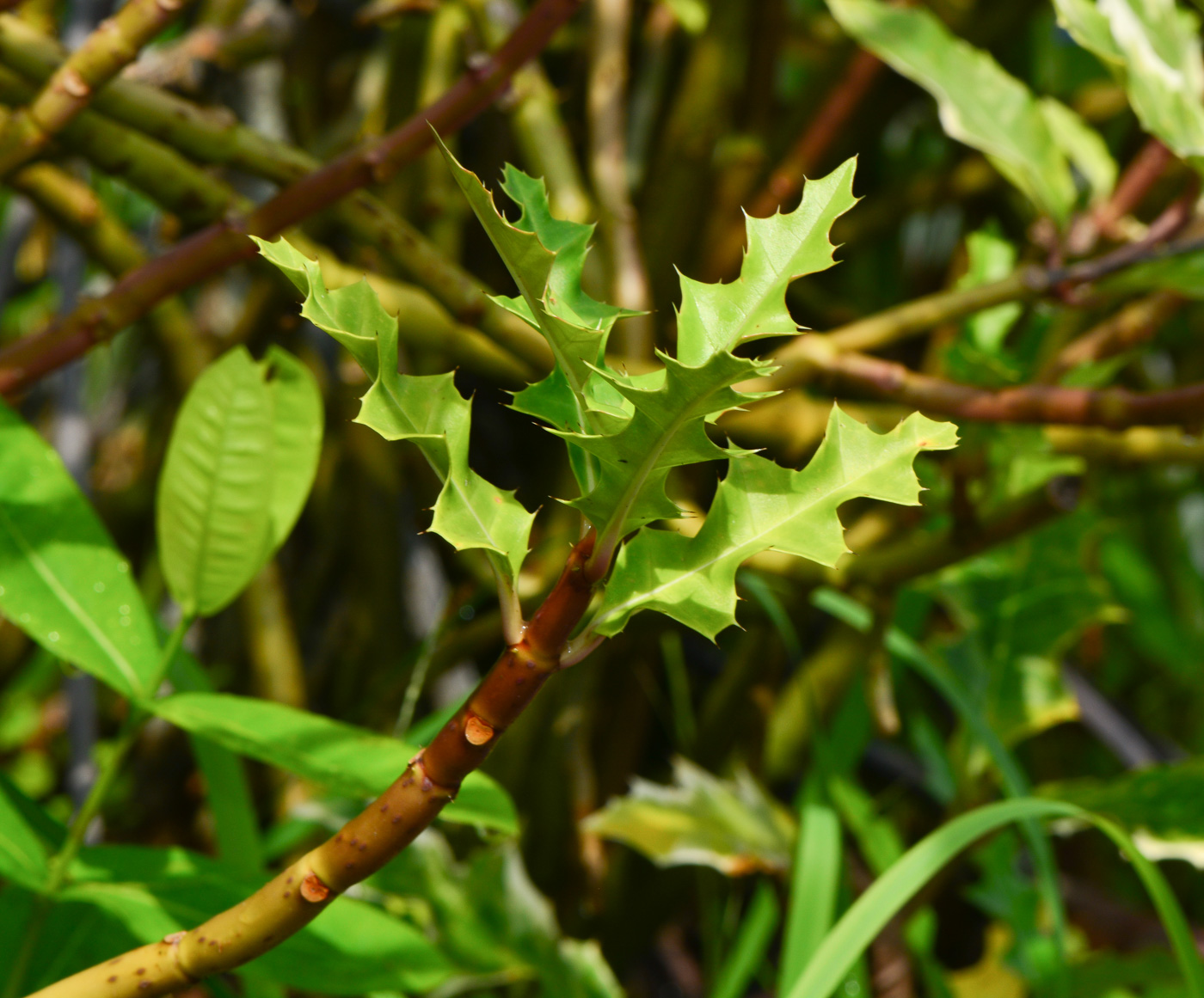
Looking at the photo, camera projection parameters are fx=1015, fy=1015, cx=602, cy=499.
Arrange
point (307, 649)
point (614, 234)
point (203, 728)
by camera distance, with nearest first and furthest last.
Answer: point (203, 728) < point (614, 234) < point (307, 649)

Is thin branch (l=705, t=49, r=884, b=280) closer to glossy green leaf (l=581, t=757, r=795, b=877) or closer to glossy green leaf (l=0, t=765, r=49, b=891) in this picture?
glossy green leaf (l=581, t=757, r=795, b=877)

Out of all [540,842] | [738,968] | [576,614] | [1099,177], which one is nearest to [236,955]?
[576,614]

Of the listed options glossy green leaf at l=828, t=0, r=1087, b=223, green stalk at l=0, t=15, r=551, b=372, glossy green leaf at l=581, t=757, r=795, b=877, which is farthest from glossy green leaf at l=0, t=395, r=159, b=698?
glossy green leaf at l=828, t=0, r=1087, b=223

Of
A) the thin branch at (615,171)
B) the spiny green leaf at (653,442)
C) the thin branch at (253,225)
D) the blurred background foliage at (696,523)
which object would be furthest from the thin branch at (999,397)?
the spiny green leaf at (653,442)

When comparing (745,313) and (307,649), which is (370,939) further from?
(307,649)

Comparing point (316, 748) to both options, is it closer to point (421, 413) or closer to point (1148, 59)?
point (421, 413)

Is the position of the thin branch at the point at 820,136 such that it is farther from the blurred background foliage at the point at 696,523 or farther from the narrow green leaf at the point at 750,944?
the narrow green leaf at the point at 750,944

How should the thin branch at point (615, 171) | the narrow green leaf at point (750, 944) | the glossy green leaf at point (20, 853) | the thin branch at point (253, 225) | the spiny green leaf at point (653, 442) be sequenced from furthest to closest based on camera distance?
the thin branch at point (615, 171), the narrow green leaf at point (750, 944), the thin branch at point (253, 225), the glossy green leaf at point (20, 853), the spiny green leaf at point (653, 442)
